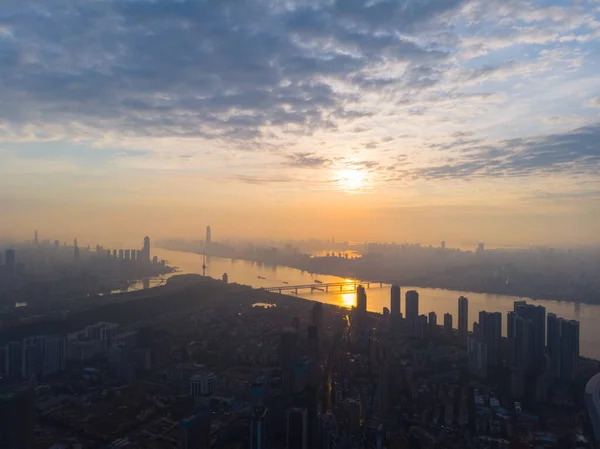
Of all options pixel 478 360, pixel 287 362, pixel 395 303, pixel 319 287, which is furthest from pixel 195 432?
pixel 319 287

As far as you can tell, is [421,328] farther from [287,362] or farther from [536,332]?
[287,362]

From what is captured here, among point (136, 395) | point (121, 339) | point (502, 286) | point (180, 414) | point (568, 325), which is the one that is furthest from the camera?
point (502, 286)

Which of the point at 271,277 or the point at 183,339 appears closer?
the point at 183,339

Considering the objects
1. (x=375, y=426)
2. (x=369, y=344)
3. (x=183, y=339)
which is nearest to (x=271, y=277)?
A: (x=183, y=339)

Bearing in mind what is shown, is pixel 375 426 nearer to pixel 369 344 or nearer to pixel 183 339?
pixel 369 344

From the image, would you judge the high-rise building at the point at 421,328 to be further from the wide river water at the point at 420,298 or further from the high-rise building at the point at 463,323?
the wide river water at the point at 420,298

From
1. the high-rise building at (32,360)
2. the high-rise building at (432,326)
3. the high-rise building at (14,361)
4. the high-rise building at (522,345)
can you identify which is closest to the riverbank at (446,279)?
the high-rise building at (432,326)
